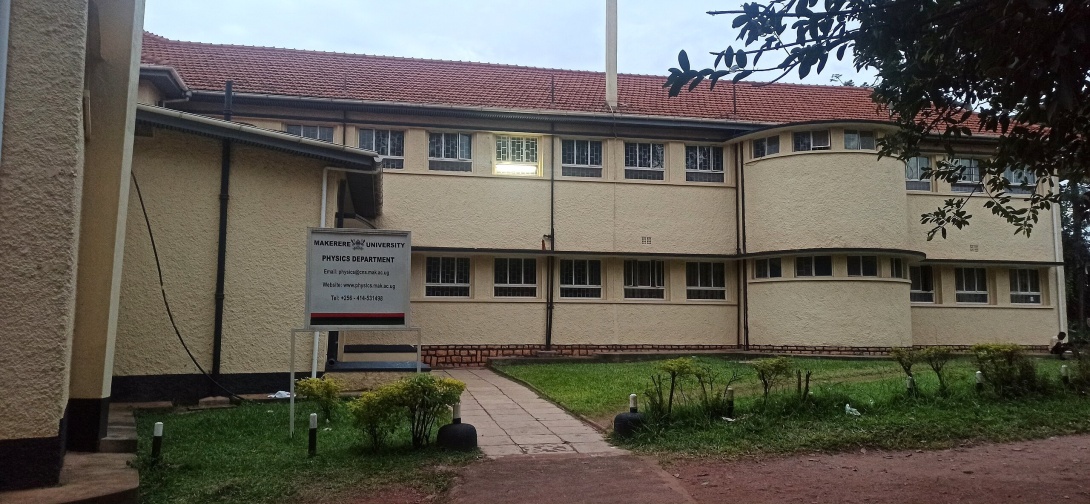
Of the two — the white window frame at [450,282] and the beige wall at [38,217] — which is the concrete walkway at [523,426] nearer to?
the beige wall at [38,217]

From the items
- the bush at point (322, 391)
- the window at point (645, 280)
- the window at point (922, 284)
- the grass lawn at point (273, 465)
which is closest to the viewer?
the grass lawn at point (273, 465)

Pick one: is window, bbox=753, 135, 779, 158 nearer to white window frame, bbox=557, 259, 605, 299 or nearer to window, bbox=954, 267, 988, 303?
white window frame, bbox=557, 259, 605, 299

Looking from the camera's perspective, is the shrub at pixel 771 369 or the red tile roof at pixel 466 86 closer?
the shrub at pixel 771 369

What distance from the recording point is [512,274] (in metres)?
19.6

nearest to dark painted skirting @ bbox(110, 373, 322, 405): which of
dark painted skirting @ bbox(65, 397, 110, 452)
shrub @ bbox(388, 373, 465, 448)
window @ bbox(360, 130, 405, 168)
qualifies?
dark painted skirting @ bbox(65, 397, 110, 452)

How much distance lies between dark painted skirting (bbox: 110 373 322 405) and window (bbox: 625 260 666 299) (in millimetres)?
10595

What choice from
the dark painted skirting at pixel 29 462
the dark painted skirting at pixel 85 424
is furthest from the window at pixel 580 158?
the dark painted skirting at pixel 29 462

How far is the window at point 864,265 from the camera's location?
61.9 feet

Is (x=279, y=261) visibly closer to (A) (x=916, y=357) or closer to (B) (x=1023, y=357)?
(A) (x=916, y=357)

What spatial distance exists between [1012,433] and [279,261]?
31.9 feet

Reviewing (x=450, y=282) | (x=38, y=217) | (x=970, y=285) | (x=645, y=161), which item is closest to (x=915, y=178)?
(x=970, y=285)

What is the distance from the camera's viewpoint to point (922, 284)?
827 inches

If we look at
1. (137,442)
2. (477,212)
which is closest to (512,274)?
(477,212)

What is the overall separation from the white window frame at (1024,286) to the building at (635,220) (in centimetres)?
5
